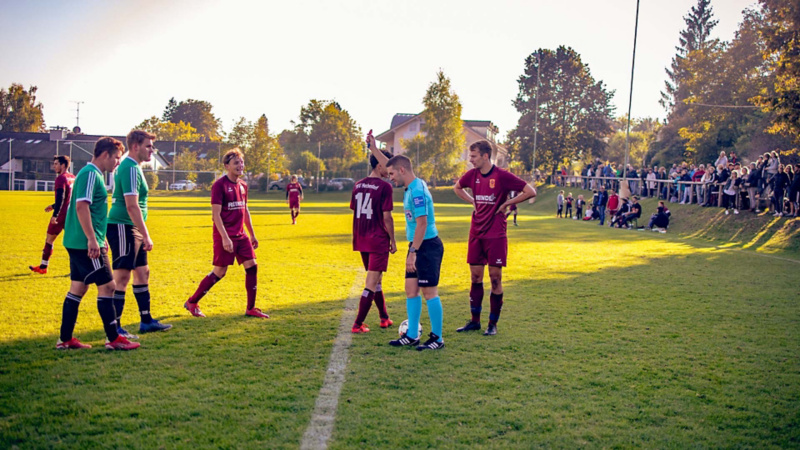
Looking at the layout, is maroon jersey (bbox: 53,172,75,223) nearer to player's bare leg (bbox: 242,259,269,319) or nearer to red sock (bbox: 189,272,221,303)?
red sock (bbox: 189,272,221,303)

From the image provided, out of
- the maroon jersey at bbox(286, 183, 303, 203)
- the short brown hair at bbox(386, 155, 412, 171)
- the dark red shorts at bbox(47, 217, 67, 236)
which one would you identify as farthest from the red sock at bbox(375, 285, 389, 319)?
the maroon jersey at bbox(286, 183, 303, 203)

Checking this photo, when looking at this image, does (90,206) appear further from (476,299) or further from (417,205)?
(476,299)

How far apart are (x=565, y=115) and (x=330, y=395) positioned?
67.6 m

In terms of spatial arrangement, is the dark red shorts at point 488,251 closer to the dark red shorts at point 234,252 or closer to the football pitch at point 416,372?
the football pitch at point 416,372

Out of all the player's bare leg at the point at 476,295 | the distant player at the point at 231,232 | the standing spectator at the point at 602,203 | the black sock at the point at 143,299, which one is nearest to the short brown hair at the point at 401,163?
the player's bare leg at the point at 476,295

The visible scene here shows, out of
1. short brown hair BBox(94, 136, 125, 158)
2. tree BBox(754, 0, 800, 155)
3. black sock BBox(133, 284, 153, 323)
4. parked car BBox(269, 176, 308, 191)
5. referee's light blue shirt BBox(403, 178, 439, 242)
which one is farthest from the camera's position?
parked car BBox(269, 176, 308, 191)

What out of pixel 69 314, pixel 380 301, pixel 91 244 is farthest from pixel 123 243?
pixel 380 301

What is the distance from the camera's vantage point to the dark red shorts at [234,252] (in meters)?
7.04

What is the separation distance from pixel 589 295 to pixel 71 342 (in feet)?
23.9

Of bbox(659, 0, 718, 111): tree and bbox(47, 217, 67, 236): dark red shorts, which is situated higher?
bbox(659, 0, 718, 111): tree

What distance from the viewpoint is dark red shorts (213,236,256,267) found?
23.1 feet

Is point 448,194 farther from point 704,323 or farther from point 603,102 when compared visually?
point 704,323

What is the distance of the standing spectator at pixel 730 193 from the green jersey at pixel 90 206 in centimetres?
2408

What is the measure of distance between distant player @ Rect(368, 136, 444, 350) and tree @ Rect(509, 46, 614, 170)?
61.8m
